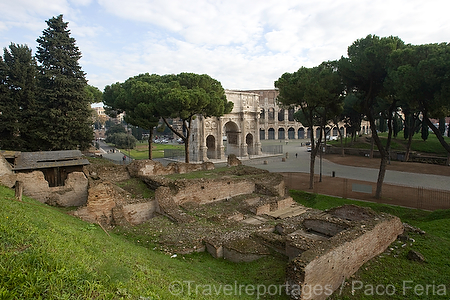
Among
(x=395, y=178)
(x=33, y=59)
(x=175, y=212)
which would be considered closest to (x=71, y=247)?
(x=175, y=212)

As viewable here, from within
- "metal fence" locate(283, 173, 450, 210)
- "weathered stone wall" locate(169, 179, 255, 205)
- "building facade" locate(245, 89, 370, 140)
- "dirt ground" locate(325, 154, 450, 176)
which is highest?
"building facade" locate(245, 89, 370, 140)

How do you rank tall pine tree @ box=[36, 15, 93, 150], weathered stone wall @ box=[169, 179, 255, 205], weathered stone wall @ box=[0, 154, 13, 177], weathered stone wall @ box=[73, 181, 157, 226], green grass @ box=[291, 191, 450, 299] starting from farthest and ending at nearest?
tall pine tree @ box=[36, 15, 93, 150], weathered stone wall @ box=[169, 179, 255, 205], weathered stone wall @ box=[0, 154, 13, 177], weathered stone wall @ box=[73, 181, 157, 226], green grass @ box=[291, 191, 450, 299]

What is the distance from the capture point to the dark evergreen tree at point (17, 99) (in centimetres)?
2119

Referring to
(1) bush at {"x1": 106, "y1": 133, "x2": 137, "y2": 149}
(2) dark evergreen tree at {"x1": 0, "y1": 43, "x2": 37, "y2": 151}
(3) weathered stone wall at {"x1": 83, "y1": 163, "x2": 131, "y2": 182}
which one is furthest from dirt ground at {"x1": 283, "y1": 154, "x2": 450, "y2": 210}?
(1) bush at {"x1": 106, "y1": 133, "x2": 137, "y2": 149}

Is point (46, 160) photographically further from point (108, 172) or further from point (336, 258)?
point (336, 258)

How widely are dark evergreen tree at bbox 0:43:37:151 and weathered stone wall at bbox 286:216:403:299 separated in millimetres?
23618

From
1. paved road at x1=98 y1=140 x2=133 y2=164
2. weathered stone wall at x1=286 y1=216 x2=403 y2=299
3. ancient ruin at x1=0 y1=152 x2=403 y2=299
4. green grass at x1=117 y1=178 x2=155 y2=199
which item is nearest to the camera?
weathered stone wall at x1=286 y1=216 x2=403 y2=299

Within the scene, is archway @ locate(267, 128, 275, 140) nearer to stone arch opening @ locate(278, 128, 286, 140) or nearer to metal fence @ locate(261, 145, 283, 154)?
stone arch opening @ locate(278, 128, 286, 140)

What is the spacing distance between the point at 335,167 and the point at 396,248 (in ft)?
67.4

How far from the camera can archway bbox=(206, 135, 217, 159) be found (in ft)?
116

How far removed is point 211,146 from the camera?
3572 cm

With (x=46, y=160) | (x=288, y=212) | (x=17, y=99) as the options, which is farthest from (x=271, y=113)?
(x=46, y=160)

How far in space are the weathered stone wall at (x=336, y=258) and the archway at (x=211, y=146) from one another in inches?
1054

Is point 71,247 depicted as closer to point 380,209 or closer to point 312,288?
point 312,288
